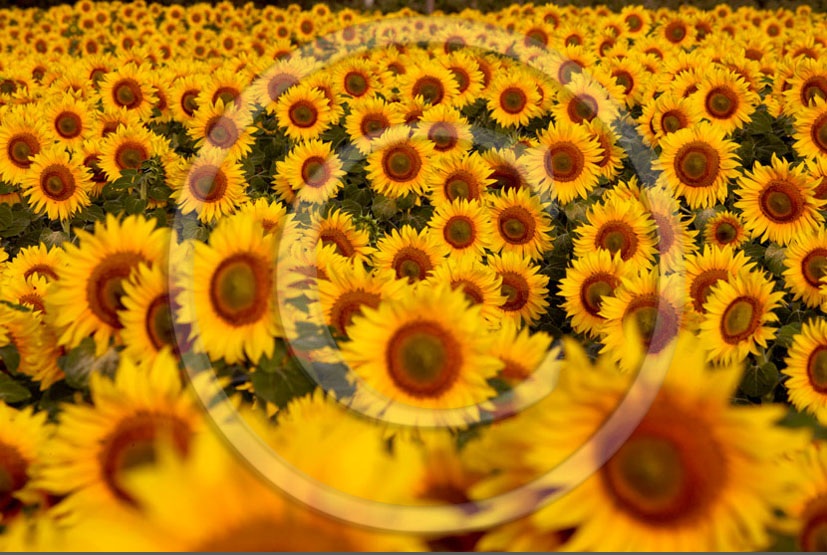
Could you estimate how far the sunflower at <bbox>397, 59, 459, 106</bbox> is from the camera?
20.9ft

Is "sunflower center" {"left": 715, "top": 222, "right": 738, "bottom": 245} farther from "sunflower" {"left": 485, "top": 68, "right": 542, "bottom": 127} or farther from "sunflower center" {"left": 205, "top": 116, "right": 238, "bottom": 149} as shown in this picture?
"sunflower center" {"left": 205, "top": 116, "right": 238, "bottom": 149}

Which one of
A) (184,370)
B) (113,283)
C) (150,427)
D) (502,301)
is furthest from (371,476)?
(502,301)

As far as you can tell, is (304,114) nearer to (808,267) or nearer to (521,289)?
(521,289)

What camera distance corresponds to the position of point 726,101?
5.63 m

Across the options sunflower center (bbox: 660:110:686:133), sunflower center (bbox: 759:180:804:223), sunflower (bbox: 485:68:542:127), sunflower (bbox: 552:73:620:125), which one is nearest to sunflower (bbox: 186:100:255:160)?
sunflower (bbox: 485:68:542:127)

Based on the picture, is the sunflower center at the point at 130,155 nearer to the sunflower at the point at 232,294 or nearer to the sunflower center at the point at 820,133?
the sunflower at the point at 232,294

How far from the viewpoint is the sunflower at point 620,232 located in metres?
4.29

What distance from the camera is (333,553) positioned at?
3.60 ft

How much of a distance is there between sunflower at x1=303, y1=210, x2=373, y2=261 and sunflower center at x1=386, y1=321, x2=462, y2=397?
2.06 m

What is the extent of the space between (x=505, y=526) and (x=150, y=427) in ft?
3.34

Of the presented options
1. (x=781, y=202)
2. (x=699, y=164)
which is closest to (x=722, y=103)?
(x=699, y=164)

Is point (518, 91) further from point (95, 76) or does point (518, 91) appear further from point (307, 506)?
point (307, 506)

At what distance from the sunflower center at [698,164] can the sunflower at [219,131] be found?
13.6ft

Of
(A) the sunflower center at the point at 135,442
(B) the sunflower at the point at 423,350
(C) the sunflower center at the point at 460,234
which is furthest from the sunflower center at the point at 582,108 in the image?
(A) the sunflower center at the point at 135,442
